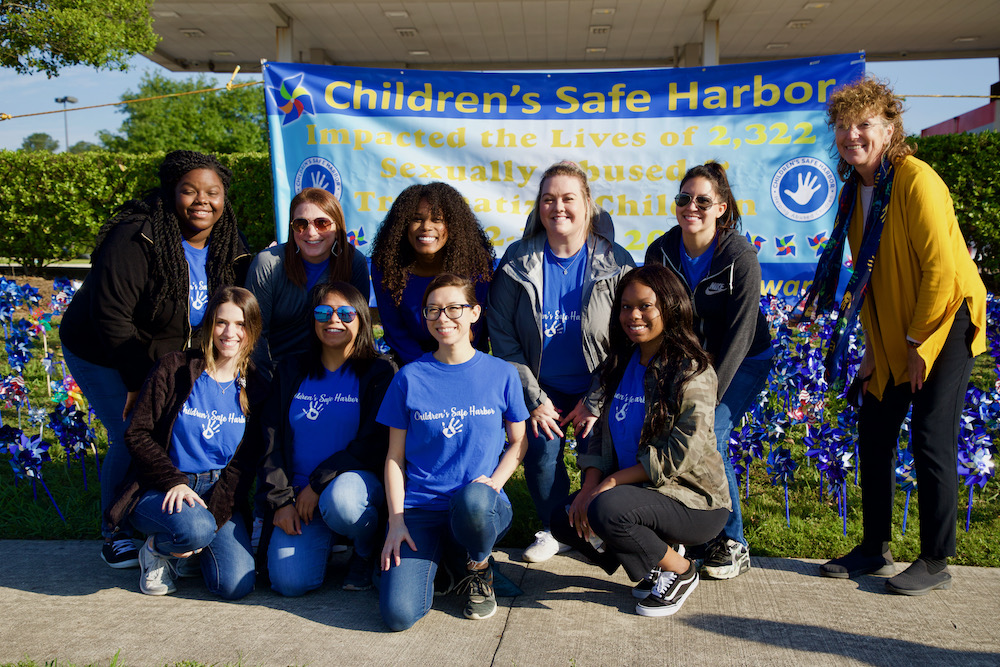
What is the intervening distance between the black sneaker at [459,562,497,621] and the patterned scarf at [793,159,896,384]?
5.70 ft

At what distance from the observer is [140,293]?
3.44m

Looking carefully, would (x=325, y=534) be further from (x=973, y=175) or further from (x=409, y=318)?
(x=973, y=175)

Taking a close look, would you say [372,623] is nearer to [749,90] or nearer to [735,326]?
[735,326]

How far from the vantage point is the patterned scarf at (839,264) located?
3031 millimetres

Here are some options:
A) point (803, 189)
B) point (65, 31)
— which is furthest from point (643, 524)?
point (65, 31)

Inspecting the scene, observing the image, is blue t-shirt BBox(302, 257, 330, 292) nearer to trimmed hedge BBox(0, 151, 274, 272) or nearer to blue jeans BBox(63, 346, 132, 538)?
Result: blue jeans BBox(63, 346, 132, 538)

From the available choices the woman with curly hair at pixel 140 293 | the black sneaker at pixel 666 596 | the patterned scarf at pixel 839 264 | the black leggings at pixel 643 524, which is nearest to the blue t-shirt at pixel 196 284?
the woman with curly hair at pixel 140 293

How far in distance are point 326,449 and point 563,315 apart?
3.85ft

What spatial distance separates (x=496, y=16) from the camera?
44.2 feet

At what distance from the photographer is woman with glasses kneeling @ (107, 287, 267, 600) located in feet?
10.0

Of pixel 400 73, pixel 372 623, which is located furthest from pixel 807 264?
pixel 372 623

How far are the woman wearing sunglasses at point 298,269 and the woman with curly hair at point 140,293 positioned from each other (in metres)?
0.24

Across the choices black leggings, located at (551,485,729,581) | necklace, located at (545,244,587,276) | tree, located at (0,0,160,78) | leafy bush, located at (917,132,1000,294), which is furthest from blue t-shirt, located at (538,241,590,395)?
tree, located at (0,0,160,78)

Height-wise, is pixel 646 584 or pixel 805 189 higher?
pixel 805 189
